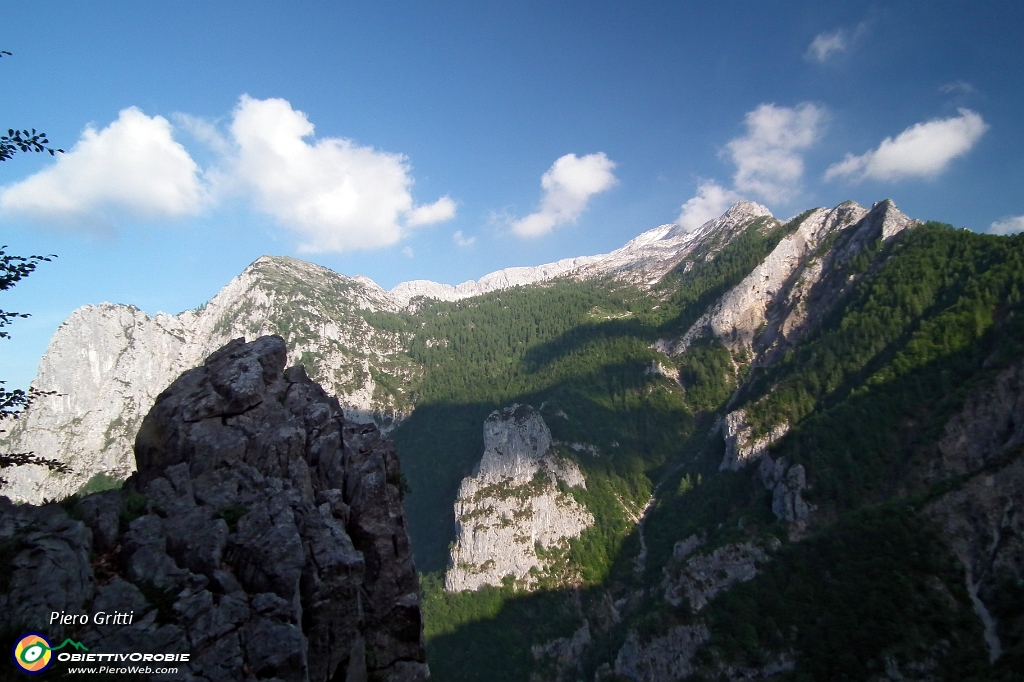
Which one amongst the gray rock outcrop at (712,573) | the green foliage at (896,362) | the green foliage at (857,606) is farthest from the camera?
the green foliage at (896,362)

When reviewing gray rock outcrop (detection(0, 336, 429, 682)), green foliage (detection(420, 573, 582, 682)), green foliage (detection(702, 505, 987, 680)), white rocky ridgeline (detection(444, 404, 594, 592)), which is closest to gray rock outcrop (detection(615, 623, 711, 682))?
green foliage (detection(702, 505, 987, 680))

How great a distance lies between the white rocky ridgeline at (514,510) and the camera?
139 m

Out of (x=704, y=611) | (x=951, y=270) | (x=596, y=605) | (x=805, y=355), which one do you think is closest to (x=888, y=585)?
(x=704, y=611)

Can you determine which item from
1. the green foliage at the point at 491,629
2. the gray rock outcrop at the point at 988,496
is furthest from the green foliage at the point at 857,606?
the green foliage at the point at 491,629

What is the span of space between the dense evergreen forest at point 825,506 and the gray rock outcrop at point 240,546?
70.7 m

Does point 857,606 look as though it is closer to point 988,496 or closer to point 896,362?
point 988,496

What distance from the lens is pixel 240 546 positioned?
19.0 metres

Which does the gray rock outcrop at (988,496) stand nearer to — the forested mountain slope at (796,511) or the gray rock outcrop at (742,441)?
the forested mountain slope at (796,511)

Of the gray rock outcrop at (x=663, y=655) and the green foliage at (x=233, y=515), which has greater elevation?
the green foliage at (x=233, y=515)

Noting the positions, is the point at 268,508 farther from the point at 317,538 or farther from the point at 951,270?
the point at 951,270

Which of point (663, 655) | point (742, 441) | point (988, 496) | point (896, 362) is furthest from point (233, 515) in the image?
point (742, 441)

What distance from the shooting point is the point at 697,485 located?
14600 cm

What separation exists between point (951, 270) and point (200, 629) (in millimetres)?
177551

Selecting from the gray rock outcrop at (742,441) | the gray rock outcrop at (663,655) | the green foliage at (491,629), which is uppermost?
the gray rock outcrop at (742,441)
